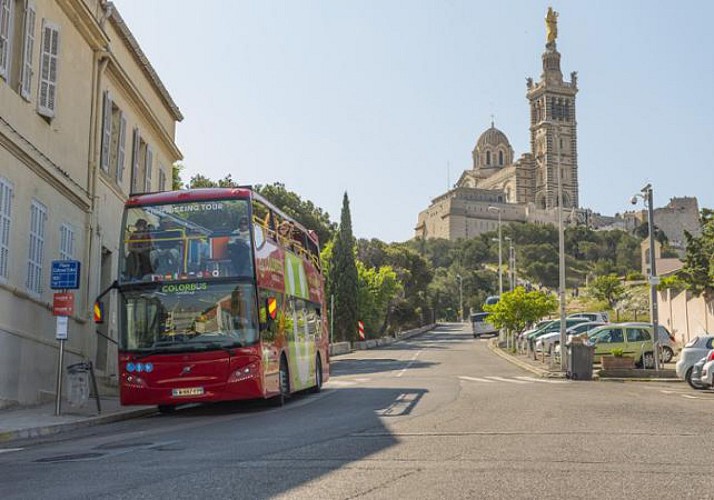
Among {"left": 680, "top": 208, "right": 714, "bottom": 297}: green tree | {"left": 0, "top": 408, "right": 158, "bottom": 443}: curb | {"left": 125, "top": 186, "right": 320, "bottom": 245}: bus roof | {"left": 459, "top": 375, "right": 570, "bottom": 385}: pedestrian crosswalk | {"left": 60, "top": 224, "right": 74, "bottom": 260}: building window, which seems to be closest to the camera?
{"left": 0, "top": 408, "right": 158, "bottom": 443}: curb

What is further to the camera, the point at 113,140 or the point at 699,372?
the point at 113,140

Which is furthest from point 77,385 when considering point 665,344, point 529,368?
point 665,344

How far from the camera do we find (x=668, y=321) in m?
44.6

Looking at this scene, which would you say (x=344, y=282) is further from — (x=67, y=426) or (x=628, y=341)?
(x=67, y=426)

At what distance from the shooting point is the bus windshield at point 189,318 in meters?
14.8

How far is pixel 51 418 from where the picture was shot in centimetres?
1438

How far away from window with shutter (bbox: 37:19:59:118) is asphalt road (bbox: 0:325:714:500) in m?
7.44

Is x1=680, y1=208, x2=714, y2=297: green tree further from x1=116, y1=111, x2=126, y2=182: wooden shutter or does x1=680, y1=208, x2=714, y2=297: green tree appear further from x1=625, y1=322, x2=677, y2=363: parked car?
x1=116, y1=111, x2=126, y2=182: wooden shutter

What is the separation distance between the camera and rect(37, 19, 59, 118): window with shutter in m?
17.8

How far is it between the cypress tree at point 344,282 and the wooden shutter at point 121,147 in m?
38.6

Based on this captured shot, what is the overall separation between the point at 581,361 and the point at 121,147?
15442 millimetres

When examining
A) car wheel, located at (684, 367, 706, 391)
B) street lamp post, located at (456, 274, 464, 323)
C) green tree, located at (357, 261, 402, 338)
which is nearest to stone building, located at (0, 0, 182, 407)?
car wheel, located at (684, 367, 706, 391)

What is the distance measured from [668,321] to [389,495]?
41462 mm

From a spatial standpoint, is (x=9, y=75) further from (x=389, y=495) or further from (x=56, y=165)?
(x=389, y=495)
